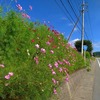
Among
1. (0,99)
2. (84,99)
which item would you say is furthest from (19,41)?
(84,99)

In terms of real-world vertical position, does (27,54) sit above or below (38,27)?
below

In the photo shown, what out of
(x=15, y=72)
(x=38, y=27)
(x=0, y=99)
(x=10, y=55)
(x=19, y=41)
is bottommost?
(x=0, y=99)

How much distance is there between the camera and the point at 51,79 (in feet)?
18.5

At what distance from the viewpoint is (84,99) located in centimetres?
933

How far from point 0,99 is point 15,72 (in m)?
0.54

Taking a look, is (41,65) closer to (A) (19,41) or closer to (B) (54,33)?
(A) (19,41)

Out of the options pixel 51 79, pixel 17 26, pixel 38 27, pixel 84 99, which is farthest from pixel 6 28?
pixel 84 99

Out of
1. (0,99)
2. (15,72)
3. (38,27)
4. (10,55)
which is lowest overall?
(0,99)

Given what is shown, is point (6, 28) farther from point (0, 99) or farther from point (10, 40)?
point (0, 99)

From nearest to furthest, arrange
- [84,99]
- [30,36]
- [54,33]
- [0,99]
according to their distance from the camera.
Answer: [0,99]
[30,36]
[84,99]
[54,33]

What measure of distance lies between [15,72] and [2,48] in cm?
71

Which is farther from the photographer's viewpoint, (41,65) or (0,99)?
(41,65)

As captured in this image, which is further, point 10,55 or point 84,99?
point 84,99

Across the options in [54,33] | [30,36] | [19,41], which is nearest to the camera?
[19,41]
